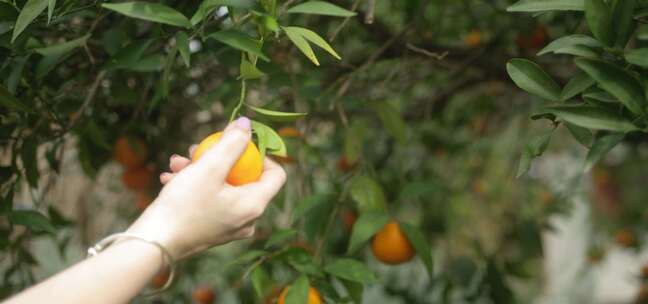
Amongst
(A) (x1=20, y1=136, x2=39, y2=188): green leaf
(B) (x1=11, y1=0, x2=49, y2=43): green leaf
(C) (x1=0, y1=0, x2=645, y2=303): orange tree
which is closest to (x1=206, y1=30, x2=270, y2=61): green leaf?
(C) (x1=0, y1=0, x2=645, y2=303): orange tree

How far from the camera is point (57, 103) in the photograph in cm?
97

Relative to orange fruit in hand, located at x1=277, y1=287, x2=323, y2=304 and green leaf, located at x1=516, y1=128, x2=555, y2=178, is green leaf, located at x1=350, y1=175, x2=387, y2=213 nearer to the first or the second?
orange fruit in hand, located at x1=277, y1=287, x2=323, y2=304

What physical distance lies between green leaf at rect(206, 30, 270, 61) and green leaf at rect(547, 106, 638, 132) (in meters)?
0.26

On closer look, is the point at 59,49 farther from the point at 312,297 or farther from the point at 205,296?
the point at 205,296

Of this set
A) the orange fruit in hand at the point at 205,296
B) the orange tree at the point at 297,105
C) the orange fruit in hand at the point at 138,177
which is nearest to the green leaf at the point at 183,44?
the orange tree at the point at 297,105

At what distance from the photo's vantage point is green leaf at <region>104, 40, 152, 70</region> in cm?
79

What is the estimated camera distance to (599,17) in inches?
24.9

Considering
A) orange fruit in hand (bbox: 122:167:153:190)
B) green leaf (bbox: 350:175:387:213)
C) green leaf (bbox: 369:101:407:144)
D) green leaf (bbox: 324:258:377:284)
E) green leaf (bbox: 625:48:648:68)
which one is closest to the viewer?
green leaf (bbox: 625:48:648:68)

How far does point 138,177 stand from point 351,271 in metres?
0.76

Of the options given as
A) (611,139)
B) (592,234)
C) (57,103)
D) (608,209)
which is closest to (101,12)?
(57,103)

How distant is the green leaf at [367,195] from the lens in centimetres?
102

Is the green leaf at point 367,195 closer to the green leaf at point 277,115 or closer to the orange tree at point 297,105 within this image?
the orange tree at point 297,105

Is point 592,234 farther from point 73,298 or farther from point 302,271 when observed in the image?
point 73,298

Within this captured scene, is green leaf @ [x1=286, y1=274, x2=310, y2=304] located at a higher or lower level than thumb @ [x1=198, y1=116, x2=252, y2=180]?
lower
